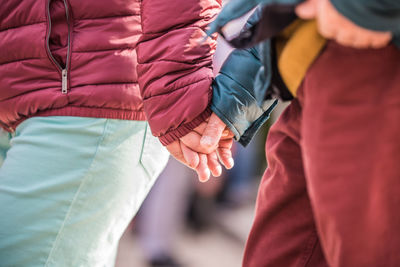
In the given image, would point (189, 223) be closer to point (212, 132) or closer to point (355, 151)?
point (212, 132)

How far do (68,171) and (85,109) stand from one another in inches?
6.4

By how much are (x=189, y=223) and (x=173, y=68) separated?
2477mm

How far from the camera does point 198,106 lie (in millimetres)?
1157

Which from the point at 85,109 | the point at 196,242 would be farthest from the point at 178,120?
the point at 196,242

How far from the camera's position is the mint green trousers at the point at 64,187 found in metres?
1.17

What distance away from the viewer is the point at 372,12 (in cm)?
66

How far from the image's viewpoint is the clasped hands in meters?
1.18

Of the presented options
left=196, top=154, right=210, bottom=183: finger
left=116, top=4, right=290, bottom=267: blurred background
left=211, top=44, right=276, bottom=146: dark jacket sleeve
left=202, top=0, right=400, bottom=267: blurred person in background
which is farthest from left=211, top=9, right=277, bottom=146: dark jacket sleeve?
left=116, top=4, right=290, bottom=267: blurred background

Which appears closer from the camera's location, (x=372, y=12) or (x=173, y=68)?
(x=372, y=12)

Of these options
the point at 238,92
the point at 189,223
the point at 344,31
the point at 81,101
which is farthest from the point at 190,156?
the point at 189,223

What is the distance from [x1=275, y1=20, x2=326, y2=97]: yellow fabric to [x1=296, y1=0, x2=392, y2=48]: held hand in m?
0.05

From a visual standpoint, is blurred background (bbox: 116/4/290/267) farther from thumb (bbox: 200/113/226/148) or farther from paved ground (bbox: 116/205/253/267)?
thumb (bbox: 200/113/226/148)

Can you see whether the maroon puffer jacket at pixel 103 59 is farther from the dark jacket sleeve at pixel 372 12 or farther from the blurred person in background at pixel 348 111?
the dark jacket sleeve at pixel 372 12

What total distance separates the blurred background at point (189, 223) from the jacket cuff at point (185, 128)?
1649mm
